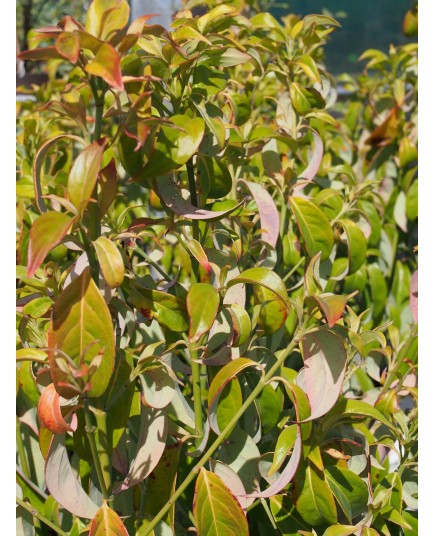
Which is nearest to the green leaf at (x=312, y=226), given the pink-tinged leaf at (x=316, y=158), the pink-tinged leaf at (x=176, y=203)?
the pink-tinged leaf at (x=316, y=158)

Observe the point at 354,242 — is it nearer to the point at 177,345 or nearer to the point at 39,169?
the point at 177,345

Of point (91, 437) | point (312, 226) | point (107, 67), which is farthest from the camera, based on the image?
point (312, 226)

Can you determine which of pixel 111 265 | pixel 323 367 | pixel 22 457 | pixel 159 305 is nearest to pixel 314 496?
pixel 323 367

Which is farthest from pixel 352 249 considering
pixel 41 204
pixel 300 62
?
pixel 41 204

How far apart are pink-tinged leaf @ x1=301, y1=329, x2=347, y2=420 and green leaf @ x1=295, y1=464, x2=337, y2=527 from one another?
128mm

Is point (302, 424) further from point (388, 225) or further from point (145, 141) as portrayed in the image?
point (388, 225)

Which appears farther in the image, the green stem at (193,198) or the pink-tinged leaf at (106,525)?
the green stem at (193,198)

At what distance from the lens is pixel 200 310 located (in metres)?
0.81

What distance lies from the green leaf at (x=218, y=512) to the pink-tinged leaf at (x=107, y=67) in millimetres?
439

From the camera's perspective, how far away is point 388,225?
2064 millimetres

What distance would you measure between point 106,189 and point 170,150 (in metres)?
0.09

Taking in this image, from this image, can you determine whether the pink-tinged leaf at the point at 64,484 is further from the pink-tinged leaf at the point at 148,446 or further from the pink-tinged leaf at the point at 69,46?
the pink-tinged leaf at the point at 69,46

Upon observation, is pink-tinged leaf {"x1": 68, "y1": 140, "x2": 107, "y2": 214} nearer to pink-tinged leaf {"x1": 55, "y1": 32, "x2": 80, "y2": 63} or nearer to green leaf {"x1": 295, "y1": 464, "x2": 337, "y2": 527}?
pink-tinged leaf {"x1": 55, "y1": 32, "x2": 80, "y2": 63}

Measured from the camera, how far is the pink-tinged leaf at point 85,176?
0.67 m
